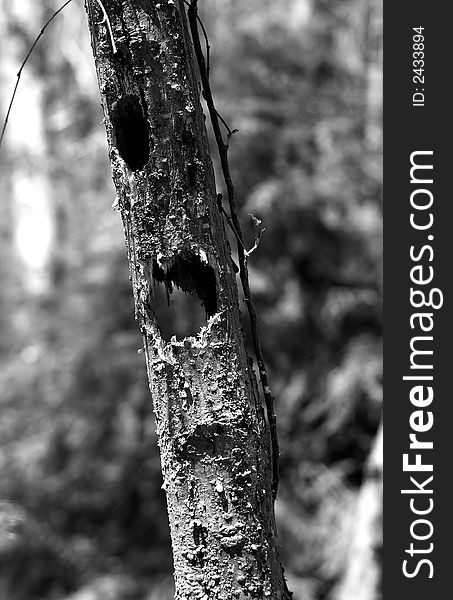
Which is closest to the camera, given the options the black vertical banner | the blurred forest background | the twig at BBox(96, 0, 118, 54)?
the twig at BBox(96, 0, 118, 54)

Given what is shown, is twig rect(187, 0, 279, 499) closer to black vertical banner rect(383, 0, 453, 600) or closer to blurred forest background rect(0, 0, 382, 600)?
black vertical banner rect(383, 0, 453, 600)

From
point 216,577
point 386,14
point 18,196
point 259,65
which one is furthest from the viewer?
point 18,196

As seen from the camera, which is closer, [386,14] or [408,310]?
[408,310]

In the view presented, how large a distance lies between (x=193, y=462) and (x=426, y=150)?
190cm

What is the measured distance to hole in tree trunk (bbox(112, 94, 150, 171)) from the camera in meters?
1.02

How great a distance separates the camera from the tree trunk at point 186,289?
101 centimetres

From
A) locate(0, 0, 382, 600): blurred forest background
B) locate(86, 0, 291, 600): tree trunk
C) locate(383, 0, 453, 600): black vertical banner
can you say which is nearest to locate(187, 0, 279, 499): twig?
locate(86, 0, 291, 600): tree trunk

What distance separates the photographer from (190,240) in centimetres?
103

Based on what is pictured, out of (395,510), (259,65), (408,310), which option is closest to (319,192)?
(259,65)

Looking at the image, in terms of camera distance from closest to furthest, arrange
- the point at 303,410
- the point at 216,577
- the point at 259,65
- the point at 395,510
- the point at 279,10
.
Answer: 1. the point at 216,577
2. the point at 395,510
3. the point at 303,410
4. the point at 259,65
5. the point at 279,10

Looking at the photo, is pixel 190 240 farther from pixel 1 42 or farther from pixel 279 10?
pixel 1 42

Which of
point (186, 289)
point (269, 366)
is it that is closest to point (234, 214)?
point (186, 289)

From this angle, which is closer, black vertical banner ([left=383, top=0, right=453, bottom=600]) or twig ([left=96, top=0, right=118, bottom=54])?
A: twig ([left=96, top=0, right=118, bottom=54])

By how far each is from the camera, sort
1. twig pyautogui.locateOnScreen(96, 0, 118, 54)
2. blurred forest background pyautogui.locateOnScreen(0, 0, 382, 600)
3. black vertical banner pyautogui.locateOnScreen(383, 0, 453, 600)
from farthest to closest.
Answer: blurred forest background pyautogui.locateOnScreen(0, 0, 382, 600) → black vertical banner pyautogui.locateOnScreen(383, 0, 453, 600) → twig pyautogui.locateOnScreen(96, 0, 118, 54)
